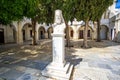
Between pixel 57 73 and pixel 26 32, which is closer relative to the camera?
pixel 57 73

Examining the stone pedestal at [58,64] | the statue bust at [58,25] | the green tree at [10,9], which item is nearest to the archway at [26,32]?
the green tree at [10,9]

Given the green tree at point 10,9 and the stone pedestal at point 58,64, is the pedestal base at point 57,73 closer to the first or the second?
the stone pedestal at point 58,64

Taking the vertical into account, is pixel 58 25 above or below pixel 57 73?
above

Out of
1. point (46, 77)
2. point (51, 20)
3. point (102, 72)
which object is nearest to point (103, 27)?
point (51, 20)

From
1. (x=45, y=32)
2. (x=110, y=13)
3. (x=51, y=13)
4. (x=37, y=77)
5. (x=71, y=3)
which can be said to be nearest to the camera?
(x=37, y=77)

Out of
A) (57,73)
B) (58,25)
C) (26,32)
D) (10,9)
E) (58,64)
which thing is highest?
(10,9)

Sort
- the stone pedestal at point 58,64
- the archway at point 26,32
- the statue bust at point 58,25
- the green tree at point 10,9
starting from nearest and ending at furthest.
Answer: the green tree at point 10,9 → the stone pedestal at point 58,64 → the statue bust at point 58,25 → the archway at point 26,32

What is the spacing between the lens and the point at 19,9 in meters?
5.20

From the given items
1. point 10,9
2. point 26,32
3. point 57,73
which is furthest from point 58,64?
point 26,32

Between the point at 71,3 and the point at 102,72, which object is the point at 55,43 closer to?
the point at 102,72

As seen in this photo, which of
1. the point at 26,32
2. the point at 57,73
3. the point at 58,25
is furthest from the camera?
the point at 26,32

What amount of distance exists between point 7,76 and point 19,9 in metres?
2.88

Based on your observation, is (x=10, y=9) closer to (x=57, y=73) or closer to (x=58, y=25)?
(x=58, y=25)

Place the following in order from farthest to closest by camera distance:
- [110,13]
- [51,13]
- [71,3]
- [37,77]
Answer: [110,13]
[51,13]
[71,3]
[37,77]
